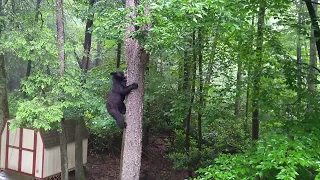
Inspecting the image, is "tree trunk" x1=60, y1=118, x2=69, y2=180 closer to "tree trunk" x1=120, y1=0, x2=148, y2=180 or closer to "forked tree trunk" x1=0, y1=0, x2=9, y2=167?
"forked tree trunk" x1=0, y1=0, x2=9, y2=167

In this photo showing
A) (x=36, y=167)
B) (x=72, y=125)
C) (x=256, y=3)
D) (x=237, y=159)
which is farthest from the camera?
(x=72, y=125)

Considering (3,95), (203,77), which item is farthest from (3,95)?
(203,77)

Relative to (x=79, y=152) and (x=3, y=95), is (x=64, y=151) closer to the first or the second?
(x=79, y=152)

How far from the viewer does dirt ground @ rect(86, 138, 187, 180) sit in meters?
9.56

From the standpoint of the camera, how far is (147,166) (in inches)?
400

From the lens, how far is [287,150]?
11.0 ft

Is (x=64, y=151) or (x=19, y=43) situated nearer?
(x=19, y=43)

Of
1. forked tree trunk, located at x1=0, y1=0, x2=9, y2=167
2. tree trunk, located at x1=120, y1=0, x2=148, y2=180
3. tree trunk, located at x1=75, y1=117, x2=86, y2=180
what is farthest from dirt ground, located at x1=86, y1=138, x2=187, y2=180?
tree trunk, located at x1=120, y1=0, x2=148, y2=180

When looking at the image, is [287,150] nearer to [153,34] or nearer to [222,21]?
[222,21]

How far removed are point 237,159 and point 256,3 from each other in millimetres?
2792

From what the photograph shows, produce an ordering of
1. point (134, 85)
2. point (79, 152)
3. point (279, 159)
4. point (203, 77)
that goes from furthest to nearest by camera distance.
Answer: point (79, 152) → point (203, 77) → point (134, 85) → point (279, 159)

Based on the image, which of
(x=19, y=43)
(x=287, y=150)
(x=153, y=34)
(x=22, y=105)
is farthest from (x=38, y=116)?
(x=287, y=150)

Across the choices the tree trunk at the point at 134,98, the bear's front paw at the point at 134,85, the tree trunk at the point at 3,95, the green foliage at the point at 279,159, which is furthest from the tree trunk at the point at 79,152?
the green foliage at the point at 279,159

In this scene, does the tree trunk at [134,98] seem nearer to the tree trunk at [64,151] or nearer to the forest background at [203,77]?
the forest background at [203,77]
